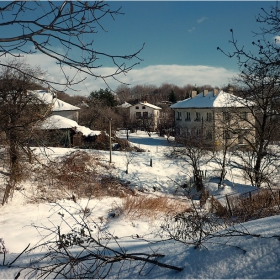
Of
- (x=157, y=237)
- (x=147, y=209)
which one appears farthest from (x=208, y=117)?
(x=157, y=237)

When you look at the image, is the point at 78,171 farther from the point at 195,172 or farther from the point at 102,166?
the point at 195,172

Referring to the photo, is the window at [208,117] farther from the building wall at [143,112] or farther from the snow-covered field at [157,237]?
the building wall at [143,112]

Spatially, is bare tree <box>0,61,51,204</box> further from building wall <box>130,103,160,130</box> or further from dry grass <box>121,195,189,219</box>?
building wall <box>130,103,160,130</box>

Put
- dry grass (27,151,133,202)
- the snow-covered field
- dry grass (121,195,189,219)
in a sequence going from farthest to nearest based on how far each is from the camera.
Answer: dry grass (27,151,133,202) → dry grass (121,195,189,219) → the snow-covered field

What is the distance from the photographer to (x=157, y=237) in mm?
6086

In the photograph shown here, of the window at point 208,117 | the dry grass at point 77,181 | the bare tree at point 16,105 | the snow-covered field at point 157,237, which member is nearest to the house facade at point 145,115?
the window at point 208,117

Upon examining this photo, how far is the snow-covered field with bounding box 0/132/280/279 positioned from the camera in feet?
7.22

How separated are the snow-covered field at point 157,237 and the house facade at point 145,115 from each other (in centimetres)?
2547

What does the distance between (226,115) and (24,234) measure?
49.2ft

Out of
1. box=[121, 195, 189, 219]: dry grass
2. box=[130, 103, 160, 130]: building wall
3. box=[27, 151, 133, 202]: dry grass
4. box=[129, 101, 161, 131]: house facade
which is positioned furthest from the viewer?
box=[130, 103, 160, 130]: building wall

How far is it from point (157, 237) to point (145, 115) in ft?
147

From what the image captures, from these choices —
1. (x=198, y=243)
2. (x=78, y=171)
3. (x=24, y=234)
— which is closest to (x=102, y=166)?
(x=78, y=171)

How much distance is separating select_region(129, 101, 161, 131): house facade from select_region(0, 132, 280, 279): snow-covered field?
2547 centimetres

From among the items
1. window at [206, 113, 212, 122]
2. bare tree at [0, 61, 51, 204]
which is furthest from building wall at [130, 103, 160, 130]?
bare tree at [0, 61, 51, 204]
